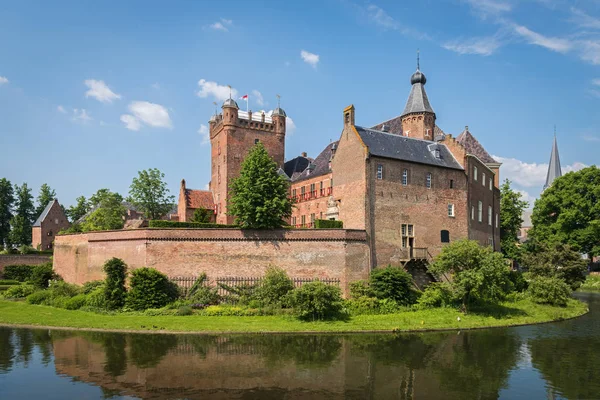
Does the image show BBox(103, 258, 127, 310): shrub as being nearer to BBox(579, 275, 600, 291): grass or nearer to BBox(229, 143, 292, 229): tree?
BBox(229, 143, 292, 229): tree

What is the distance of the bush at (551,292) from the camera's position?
111 feet

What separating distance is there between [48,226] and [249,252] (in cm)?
5005

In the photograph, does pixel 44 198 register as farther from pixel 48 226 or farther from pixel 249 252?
pixel 249 252

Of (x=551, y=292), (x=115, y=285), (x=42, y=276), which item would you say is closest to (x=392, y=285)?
(x=551, y=292)

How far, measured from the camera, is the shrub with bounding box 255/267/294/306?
28.2 meters

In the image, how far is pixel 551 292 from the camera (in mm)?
33875

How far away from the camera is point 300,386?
15719 mm

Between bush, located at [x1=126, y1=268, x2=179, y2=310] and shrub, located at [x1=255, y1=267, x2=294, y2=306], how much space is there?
5.88 meters

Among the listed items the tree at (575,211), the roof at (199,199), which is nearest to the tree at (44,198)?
the roof at (199,199)

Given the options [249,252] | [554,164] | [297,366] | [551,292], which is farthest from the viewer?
[554,164]

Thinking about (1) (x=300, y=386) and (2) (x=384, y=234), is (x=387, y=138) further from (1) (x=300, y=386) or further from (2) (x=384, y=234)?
(1) (x=300, y=386)

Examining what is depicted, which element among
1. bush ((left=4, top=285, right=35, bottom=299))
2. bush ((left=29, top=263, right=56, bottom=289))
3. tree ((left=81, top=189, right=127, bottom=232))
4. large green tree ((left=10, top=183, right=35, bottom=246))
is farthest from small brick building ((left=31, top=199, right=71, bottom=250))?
bush ((left=4, top=285, right=35, bottom=299))

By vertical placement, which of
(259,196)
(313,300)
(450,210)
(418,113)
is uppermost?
(418,113)

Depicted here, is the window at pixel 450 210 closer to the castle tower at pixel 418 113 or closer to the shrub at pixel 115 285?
the castle tower at pixel 418 113
